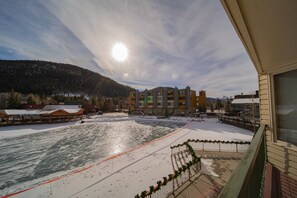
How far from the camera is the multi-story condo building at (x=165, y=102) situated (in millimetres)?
39875

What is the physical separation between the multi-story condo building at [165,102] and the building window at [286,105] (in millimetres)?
35611

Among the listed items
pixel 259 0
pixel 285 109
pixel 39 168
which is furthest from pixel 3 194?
pixel 285 109

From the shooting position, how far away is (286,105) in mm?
3436

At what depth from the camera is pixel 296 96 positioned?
3.13m

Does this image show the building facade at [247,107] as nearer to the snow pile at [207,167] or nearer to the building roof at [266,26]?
the snow pile at [207,167]

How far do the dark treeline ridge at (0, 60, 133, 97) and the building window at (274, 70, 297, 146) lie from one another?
133 meters

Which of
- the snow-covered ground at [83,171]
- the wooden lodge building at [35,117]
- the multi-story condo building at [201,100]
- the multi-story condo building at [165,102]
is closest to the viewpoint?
the snow-covered ground at [83,171]

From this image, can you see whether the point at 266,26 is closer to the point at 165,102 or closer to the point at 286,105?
the point at 286,105

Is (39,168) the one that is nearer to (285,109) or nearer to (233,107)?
(285,109)

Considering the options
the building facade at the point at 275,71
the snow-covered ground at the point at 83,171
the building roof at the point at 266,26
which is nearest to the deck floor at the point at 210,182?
the snow-covered ground at the point at 83,171

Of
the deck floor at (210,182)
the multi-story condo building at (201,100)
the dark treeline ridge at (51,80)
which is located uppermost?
the dark treeline ridge at (51,80)

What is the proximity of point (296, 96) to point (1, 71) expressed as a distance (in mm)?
174733

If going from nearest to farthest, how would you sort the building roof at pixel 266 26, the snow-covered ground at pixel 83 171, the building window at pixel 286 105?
the building roof at pixel 266 26
the building window at pixel 286 105
the snow-covered ground at pixel 83 171

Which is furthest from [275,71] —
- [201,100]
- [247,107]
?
[201,100]
